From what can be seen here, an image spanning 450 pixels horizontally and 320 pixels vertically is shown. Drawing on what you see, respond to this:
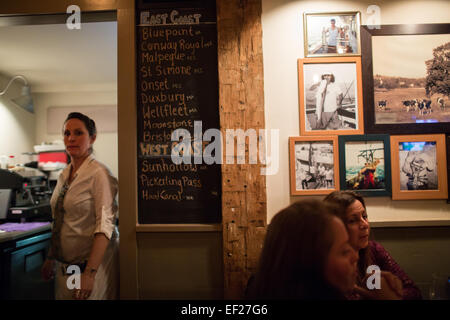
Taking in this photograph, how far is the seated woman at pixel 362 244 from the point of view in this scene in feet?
4.56

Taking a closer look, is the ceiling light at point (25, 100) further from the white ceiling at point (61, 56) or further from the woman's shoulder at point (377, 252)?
the woman's shoulder at point (377, 252)

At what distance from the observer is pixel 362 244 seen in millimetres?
1414

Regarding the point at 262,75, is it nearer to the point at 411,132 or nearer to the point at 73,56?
the point at 411,132

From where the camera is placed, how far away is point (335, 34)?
1.79 m

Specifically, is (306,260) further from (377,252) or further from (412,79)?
(412,79)

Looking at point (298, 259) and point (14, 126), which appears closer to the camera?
point (298, 259)

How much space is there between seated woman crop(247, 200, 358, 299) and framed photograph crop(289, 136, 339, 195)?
92 centimetres

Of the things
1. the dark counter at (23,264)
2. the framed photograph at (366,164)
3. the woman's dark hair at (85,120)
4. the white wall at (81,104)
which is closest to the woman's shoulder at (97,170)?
the woman's dark hair at (85,120)

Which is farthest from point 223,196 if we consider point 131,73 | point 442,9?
point 442,9

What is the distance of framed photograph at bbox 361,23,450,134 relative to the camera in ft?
5.87

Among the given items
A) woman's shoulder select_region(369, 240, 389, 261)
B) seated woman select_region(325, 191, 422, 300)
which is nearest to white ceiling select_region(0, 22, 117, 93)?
seated woman select_region(325, 191, 422, 300)

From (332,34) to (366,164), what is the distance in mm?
898

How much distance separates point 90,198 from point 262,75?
1.34m

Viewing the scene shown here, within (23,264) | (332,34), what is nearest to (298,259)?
(332,34)
